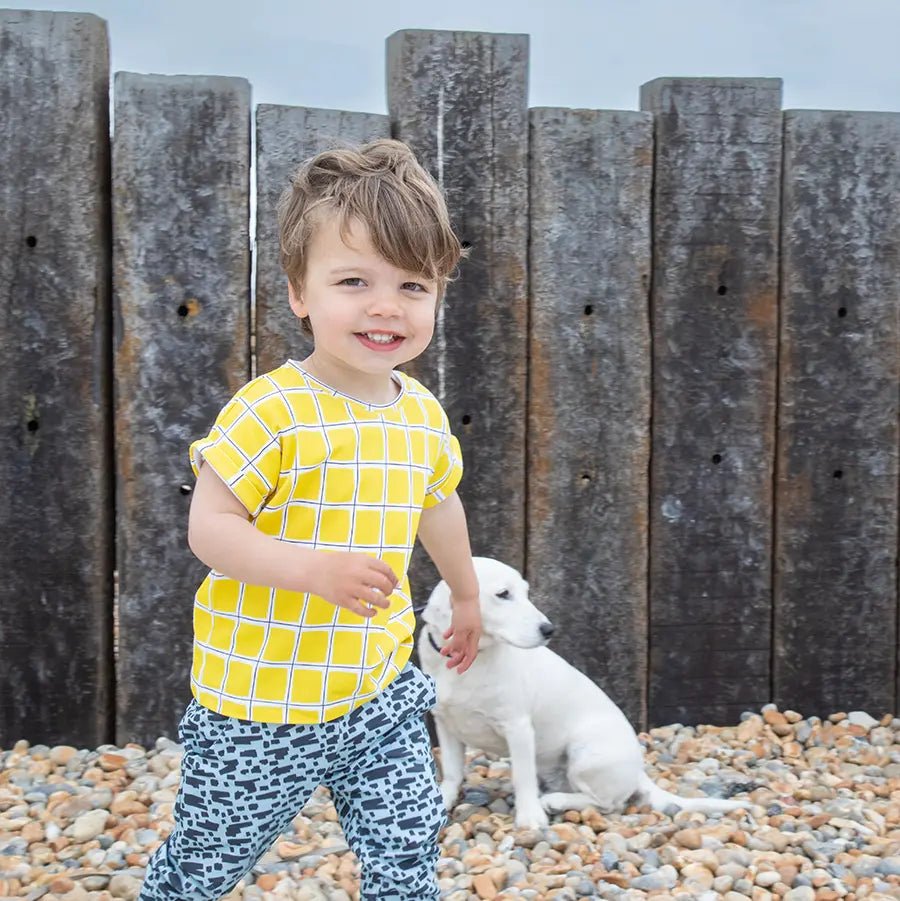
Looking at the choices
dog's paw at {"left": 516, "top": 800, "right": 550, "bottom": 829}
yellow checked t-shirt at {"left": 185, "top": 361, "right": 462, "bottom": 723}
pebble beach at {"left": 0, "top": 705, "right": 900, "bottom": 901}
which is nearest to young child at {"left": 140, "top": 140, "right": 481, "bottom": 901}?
yellow checked t-shirt at {"left": 185, "top": 361, "right": 462, "bottom": 723}

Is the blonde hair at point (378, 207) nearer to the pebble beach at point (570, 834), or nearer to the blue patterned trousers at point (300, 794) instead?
the blue patterned trousers at point (300, 794)

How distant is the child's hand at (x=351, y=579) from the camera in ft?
6.31

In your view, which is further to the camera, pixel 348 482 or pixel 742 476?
pixel 742 476

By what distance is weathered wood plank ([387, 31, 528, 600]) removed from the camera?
3.90 meters

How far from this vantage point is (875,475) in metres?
4.30

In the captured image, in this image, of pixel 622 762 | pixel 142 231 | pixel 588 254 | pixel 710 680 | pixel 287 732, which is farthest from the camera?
pixel 710 680

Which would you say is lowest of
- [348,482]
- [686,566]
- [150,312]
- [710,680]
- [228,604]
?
[710,680]

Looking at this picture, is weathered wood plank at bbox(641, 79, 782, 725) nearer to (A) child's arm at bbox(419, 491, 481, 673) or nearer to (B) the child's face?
(A) child's arm at bbox(419, 491, 481, 673)

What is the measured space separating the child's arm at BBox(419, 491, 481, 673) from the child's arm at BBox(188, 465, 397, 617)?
0.53 meters

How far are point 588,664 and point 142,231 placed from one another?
216 cm

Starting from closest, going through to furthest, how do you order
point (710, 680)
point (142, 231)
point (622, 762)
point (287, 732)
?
point (287, 732) → point (622, 762) → point (142, 231) → point (710, 680)

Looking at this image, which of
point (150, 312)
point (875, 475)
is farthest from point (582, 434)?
point (150, 312)

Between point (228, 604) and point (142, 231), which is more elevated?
point (142, 231)

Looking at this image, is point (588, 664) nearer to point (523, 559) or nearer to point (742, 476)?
point (523, 559)
